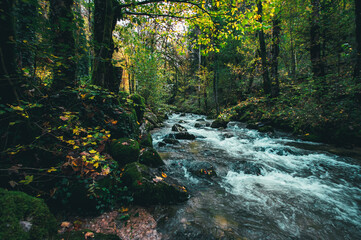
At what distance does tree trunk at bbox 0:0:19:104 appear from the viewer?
183 cm

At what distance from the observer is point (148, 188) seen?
306cm

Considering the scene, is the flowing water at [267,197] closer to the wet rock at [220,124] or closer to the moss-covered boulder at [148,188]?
the moss-covered boulder at [148,188]

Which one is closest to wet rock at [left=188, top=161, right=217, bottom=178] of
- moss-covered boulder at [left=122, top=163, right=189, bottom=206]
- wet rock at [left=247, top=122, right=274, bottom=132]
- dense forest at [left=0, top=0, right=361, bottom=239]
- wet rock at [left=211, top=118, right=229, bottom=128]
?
dense forest at [left=0, top=0, right=361, bottom=239]

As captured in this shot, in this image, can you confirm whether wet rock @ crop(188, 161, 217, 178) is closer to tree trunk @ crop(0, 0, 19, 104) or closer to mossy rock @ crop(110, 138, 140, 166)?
mossy rock @ crop(110, 138, 140, 166)

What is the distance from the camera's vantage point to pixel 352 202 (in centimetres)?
363

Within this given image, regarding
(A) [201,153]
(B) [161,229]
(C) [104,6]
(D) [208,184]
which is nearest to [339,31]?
(A) [201,153]

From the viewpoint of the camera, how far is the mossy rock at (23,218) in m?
1.33

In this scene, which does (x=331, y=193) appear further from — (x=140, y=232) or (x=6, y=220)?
(x=6, y=220)


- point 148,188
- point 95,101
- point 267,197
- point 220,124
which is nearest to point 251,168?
point 267,197

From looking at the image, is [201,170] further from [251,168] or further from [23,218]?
[23,218]

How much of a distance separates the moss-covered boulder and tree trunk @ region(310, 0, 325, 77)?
1092 cm

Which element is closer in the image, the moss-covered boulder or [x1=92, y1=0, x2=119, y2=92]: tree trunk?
the moss-covered boulder

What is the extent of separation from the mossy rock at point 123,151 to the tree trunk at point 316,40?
11.2 meters

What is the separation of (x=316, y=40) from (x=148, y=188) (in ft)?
43.6
